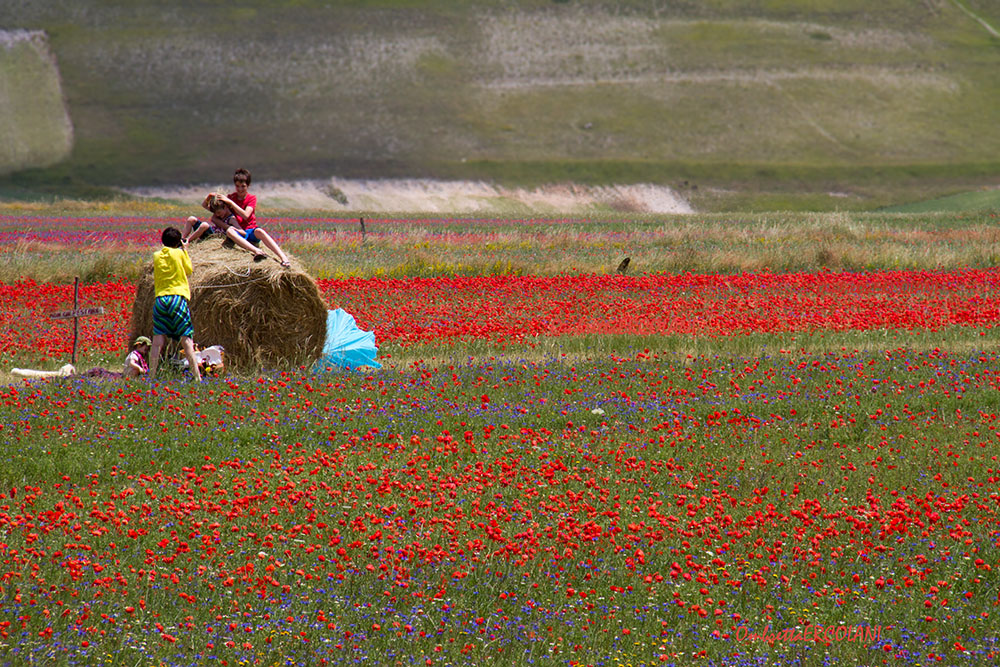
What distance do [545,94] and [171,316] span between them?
86211mm

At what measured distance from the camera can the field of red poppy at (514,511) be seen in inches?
228

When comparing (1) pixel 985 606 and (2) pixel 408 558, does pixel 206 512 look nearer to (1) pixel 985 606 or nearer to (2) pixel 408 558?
(2) pixel 408 558

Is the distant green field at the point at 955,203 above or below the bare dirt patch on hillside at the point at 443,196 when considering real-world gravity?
above

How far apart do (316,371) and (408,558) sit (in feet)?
19.5

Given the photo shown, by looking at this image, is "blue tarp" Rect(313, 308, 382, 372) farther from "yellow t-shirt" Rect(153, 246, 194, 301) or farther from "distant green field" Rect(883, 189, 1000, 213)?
"distant green field" Rect(883, 189, 1000, 213)

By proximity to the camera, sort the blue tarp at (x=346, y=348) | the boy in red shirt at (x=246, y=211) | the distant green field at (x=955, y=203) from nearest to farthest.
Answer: the boy in red shirt at (x=246, y=211), the blue tarp at (x=346, y=348), the distant green field at (x=955, y=203)

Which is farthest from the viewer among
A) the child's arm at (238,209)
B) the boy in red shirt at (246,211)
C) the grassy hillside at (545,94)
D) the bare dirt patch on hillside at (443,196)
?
the grassy hillside at (545,94)

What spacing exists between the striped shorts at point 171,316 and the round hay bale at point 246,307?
0.93 m

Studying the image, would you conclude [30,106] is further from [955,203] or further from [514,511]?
[514,511]

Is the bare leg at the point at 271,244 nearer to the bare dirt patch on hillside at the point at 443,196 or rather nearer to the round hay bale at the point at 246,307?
the round hay bale at the point at 246,307

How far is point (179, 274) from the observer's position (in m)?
11.5

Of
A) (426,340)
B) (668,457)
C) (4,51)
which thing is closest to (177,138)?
(4,51)

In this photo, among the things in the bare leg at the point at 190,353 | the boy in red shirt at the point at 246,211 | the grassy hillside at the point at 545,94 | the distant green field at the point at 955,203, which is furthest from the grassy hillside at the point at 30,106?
the bare leg at the point at 190,353

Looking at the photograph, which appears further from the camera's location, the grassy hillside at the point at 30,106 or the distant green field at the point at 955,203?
the grassy hillside at the point at 30,106
